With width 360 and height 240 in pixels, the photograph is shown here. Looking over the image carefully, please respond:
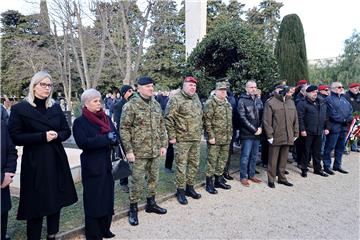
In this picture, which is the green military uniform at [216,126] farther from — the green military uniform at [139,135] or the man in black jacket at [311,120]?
the man in black jacket at [311,120]

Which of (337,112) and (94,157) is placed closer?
(94,157)

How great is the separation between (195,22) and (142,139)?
13215 mm

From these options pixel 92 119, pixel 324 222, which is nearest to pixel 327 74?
pixel 324 222

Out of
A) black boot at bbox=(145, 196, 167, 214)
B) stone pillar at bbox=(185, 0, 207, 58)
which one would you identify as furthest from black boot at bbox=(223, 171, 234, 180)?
stone pillar at bbox=(185, 0, 207, 58)

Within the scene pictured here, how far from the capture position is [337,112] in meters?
7.07

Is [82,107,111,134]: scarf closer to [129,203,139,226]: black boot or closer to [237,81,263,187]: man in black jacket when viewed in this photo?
[129,203,139,226]: black boot

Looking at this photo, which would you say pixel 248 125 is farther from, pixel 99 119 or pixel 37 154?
pixel 37 154

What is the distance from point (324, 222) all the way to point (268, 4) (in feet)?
119

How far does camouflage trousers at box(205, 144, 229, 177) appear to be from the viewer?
5562 millimetres

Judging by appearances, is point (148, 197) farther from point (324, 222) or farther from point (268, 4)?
point (268, 4)

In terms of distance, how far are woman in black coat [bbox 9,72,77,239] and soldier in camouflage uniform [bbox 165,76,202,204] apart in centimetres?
207

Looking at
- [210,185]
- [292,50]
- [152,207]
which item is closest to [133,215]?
[152,207]

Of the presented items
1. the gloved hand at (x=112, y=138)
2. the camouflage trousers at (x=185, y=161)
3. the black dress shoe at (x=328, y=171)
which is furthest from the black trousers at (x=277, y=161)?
the gloved hand at (x=112, y=138)

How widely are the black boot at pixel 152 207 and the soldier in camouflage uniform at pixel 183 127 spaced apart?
1.70ft
